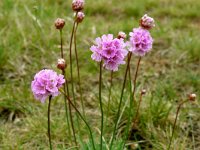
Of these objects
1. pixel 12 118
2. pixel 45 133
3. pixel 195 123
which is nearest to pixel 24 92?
pixel 12 118

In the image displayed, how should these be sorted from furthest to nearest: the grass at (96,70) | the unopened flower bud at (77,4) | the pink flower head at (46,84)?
the grass at (96,70) → the unopened flower bud at (77,4) → the pink flower head at (46,84)

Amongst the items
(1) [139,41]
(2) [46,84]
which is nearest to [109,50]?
(1) [139,41]

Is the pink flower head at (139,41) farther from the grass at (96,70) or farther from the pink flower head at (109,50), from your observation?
the grass at (96,70)

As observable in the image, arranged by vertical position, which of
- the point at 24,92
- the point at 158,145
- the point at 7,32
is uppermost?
the point at 7,32

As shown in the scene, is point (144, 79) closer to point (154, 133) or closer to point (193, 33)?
point (154, 133)

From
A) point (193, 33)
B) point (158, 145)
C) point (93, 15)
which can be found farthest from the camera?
point (93, 15)

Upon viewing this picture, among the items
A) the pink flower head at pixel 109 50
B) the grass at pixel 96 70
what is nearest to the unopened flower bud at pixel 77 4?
the pink flower head at pixel 109 50

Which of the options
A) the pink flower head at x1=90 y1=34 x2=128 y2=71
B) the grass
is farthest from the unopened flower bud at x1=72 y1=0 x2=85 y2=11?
the grass

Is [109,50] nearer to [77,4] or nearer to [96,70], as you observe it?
[77,4]
